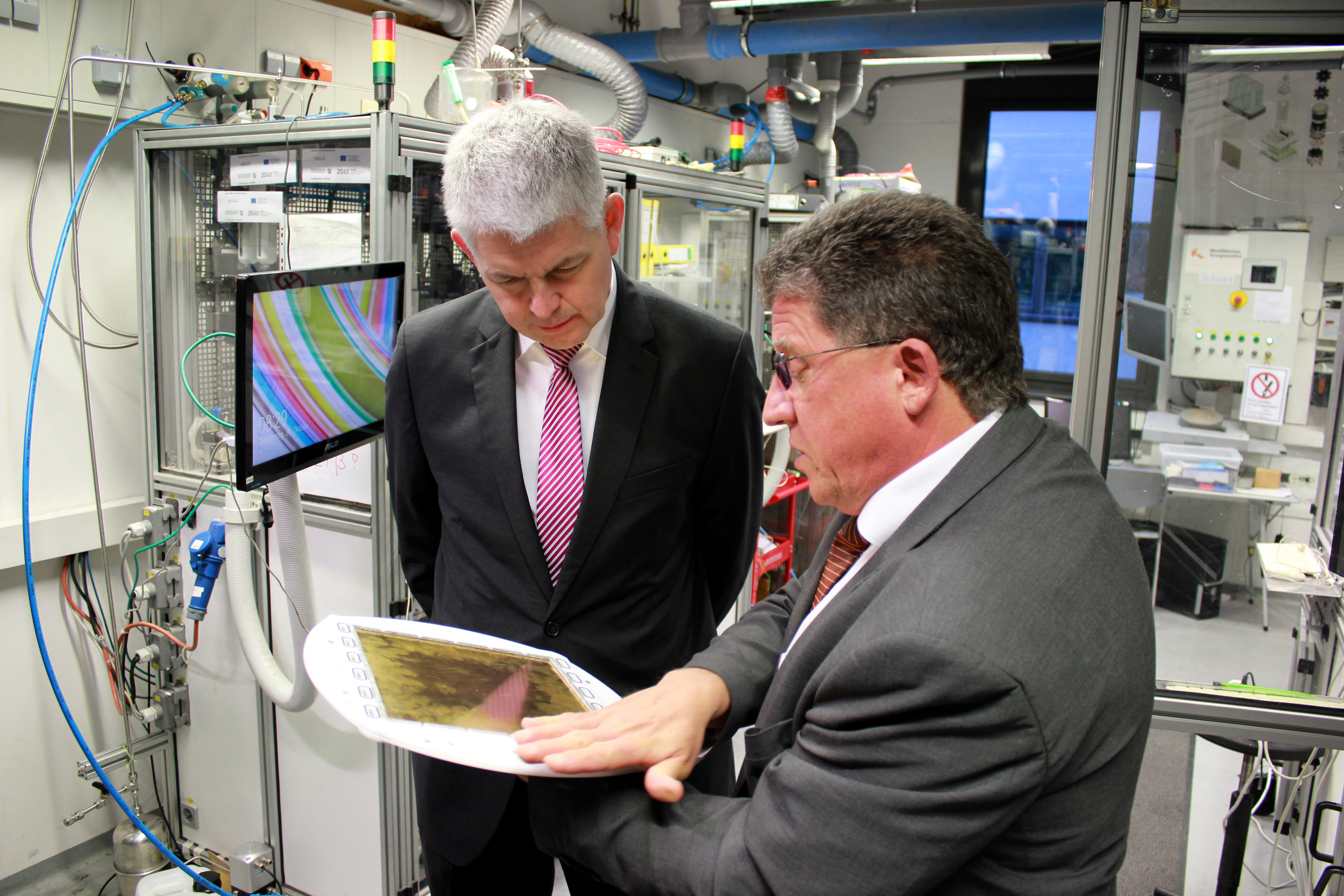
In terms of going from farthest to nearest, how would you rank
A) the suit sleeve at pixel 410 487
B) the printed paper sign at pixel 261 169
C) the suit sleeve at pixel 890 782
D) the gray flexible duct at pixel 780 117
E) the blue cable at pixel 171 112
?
the gray flexible duct at pixel 780 117, the blue cable at pixel 171 112, the printed paper sign at pixel 261 169, the suit sleeve at pixel 410 487, the suit sleeve at pixel 890 782

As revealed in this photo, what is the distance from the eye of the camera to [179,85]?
2385 mm

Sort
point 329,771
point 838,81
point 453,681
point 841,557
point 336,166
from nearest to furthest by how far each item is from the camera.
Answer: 1. point 453,681
2. point 841,557
3. point 336,166
4. point 329,771
5. point 838,81

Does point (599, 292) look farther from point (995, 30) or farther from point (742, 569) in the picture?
point (995, 30)

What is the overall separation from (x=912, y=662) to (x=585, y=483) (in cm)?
75

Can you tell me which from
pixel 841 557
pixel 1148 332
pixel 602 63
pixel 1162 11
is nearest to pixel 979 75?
pixel 602 63

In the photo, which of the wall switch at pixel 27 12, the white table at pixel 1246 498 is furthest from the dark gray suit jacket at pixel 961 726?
the wall switch at pixel 27 12

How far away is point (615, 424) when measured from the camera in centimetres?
135

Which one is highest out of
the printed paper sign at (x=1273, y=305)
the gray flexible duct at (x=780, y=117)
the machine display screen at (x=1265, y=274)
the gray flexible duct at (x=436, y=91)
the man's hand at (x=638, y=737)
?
the gray flexible duct at (x=780, y=117)

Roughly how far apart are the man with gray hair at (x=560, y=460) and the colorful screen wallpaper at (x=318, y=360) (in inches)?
6.2

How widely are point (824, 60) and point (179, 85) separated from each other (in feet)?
12.3

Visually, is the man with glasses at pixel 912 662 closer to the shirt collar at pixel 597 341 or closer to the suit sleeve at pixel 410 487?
the shirt collar at pixel 597 341

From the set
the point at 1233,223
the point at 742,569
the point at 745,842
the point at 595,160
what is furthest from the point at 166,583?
the point at 1233,223

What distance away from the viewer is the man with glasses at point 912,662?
666 mm

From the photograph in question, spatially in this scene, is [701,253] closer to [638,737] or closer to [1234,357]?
[1234,357]
